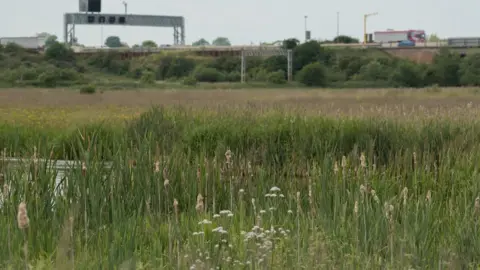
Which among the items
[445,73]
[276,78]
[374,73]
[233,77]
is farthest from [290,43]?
[445,73]

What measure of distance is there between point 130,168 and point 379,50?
87.2 metres

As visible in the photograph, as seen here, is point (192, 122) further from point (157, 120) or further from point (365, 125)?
point (365, 125)

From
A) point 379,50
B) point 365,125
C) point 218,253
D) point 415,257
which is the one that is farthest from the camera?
point 379,50

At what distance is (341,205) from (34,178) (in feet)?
9.03

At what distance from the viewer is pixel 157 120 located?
1662 cm

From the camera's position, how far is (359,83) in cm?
6938

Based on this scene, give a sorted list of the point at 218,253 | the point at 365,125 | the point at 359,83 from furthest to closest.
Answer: the point at 359,83 → the point at 365,125 → the point at 218,253

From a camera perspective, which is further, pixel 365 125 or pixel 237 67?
pixel 237 67

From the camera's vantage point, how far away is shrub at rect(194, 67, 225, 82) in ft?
261

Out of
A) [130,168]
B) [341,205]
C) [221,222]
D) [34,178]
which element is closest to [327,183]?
[341,205]

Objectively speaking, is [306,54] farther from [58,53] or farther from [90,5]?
[90,5]

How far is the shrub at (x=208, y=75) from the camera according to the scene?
261 ft

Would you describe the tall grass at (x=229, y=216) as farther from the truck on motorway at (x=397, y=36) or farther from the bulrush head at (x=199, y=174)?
the truck on motorway at (x=397, y=36)

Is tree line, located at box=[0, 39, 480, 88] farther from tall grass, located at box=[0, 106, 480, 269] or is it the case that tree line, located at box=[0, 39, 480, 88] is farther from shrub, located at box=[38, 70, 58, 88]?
tall grass, located at box=[0, 106, 480, 269]
